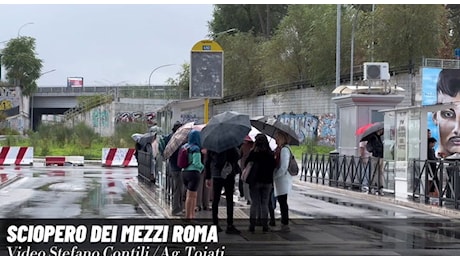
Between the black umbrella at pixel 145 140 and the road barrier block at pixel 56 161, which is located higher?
the black umbrella at pixel 145 140

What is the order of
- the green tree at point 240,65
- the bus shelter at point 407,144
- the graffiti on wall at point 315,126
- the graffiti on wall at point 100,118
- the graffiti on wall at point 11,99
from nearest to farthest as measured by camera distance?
the bus shelter at point 407,144 → the graffiti on wall at point 315,126 → the green tree at point 240,65 → the graffiti on wall at point 100,118 → the graffiti on wall at point 11,99

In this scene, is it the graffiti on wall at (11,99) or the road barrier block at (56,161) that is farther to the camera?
the graffiti on wall at (11,99)

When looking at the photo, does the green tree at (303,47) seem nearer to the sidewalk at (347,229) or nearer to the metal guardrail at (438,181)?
the sidewalk at (347,229)

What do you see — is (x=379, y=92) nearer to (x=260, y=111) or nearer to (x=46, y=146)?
(x=46, y=146)

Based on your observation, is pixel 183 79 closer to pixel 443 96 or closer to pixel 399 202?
pixel 443 96

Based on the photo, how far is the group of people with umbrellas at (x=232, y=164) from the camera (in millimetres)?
12953

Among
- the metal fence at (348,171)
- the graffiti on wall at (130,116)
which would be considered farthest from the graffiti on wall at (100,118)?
the metal fence at (348,171)

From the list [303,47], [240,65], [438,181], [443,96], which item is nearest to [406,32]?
[443,96]

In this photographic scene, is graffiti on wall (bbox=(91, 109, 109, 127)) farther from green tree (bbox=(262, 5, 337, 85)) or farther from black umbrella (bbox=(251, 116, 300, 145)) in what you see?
black umbrella (bbox=(251, 116, 300, 145))

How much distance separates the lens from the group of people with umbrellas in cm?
1295

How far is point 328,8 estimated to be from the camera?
57125mm

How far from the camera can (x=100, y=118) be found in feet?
224

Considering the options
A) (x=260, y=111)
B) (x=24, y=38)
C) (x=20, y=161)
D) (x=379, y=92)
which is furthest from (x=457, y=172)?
(x=24, y=38)

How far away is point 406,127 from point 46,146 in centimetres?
3276
